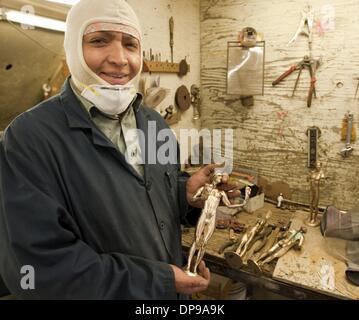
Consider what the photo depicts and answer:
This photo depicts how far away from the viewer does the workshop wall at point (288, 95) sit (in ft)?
5.20

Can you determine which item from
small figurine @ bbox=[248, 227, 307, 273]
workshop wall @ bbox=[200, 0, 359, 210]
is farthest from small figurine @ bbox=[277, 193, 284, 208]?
small figurine @ bbox=[248, 227, 307, 273]

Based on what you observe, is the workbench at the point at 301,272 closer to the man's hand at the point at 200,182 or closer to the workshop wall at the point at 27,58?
the man's hand at the point at 200,182

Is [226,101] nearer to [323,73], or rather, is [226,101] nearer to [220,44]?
[220,44]

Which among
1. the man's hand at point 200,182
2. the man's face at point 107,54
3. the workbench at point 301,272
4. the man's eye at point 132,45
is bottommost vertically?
the workbench at point 301,272

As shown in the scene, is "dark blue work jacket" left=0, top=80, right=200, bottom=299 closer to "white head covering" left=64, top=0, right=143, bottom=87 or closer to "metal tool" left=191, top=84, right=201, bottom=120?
"white head covering" left=64, top=0, right=143, bottom=87

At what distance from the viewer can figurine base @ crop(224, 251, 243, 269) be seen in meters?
1.18

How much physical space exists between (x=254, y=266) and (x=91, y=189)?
2.52ft

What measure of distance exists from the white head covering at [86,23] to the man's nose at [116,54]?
0.15 ft

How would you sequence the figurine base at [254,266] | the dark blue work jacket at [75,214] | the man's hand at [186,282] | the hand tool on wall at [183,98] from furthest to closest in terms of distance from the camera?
the hand tool on wall at [183,98] → the figurine base at [254,266] → the man's hand at [186,282] → the dark blue work jacket at [75,214]

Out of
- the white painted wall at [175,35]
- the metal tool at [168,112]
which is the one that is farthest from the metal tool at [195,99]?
the metal tool at [168,112]

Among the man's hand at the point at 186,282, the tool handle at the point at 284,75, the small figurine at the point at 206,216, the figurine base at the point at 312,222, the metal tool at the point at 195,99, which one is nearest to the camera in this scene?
the man's hand at the point at 186,282

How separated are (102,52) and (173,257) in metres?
0.68

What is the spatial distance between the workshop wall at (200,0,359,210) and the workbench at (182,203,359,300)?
0.50m
